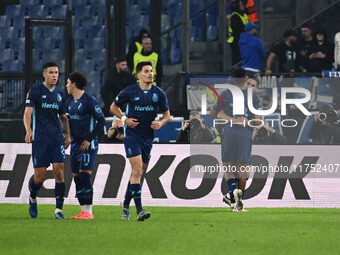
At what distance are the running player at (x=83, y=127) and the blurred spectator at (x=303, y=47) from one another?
7073mm

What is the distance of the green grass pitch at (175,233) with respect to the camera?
27.5ft

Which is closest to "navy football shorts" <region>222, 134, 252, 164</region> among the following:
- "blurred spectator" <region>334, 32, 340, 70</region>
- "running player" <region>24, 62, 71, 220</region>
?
"running player" <region>24, 62, 71, 220</region>

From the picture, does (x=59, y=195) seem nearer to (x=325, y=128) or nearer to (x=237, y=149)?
(x=237, y=149)

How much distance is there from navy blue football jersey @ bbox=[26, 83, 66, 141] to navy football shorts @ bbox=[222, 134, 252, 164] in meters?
2.96

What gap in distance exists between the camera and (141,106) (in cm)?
1165

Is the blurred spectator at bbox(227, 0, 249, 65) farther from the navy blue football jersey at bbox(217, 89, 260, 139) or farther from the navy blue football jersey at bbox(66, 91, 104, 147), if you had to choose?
the navy blue football jersey at bbox(66, 91, 104, 147)

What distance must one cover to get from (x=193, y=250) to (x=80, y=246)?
108 centimetres

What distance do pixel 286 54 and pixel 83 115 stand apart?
7.32m

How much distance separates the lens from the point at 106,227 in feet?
34.7

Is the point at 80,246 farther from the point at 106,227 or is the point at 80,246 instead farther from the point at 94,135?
the point at 94,135

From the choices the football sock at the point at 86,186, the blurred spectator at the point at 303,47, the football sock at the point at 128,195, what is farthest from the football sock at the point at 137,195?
the blurred spectator at the point at 303,47

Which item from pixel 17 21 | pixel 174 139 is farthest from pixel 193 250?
pixel 17 21

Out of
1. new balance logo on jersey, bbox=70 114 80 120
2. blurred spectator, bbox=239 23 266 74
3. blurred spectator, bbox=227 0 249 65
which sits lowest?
new balance logo on jersey, bbox=70 114 80 120

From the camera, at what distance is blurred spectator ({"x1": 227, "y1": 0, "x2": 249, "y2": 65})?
18734 mm
